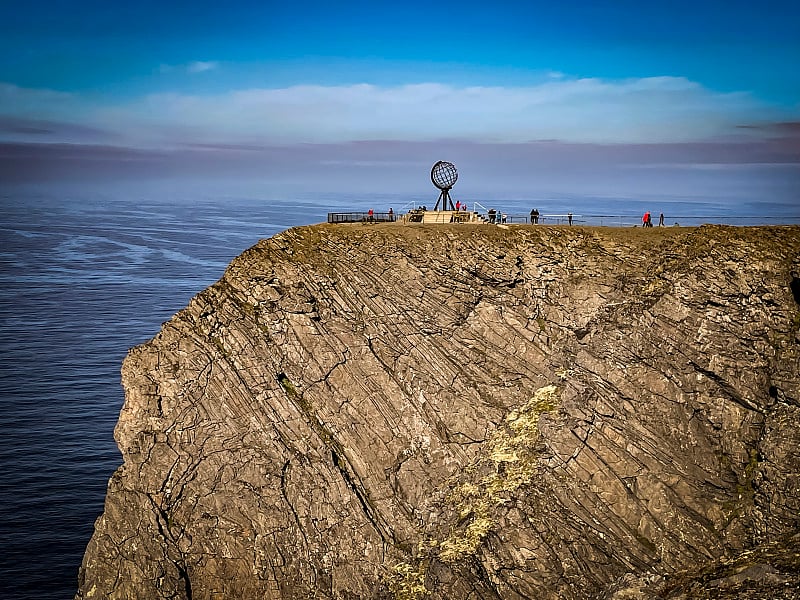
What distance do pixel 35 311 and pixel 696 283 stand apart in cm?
9378

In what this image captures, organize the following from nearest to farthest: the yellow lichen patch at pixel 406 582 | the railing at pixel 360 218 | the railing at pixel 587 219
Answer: the yellow lichen patch at pixel 406 582
the railing at pixel 587 219
the railing at pixel 360 218

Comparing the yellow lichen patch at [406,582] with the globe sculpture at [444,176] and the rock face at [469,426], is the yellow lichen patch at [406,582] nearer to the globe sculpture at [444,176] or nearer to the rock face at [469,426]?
the rock face at [469,426]

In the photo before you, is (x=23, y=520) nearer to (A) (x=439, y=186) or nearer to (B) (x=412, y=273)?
(B) (x=412, y=273)

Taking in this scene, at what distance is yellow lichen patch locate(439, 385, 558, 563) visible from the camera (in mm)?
40219

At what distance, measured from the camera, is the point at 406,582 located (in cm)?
3959

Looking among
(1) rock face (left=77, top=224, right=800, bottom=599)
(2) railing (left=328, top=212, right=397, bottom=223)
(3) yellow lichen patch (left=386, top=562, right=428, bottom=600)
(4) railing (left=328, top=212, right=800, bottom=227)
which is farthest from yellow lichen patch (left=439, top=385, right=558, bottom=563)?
(2) railing (left=328, top=212, right=397, bottom=223)

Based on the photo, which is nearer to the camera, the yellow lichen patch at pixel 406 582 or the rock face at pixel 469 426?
the yellow lichen patch at pixel 406 582

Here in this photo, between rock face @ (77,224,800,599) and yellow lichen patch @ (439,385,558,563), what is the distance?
0.36 feet

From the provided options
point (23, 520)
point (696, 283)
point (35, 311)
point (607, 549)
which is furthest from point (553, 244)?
point (35, 311)

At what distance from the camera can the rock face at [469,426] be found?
3944cm

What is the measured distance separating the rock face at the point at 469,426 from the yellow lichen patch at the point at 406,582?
3.3 inches

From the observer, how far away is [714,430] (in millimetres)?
40812

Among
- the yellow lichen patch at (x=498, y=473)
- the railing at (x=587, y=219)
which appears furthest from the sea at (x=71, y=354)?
the yellow lichen patch at (x=498, y=473)

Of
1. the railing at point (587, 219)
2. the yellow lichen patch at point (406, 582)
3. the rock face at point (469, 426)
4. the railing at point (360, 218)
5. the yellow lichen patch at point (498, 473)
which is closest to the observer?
the yellow lichen patch at point (406, 582)
